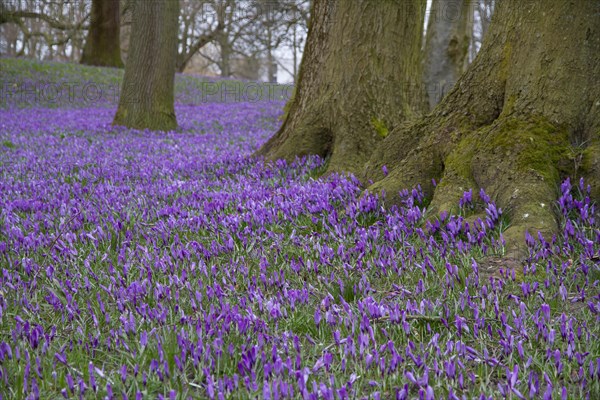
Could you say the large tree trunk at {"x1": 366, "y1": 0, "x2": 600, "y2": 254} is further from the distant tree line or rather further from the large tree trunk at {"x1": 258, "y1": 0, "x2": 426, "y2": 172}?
the distant tree line

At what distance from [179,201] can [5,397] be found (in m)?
3.51

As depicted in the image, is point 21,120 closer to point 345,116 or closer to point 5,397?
point 345,116

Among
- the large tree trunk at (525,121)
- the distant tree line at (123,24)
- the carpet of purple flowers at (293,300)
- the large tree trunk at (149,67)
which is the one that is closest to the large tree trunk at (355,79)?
the carpet of purple flowers at (293,300)

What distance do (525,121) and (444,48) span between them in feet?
36.2

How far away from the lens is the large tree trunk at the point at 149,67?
13625mm

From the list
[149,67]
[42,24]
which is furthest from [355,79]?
[42,24]

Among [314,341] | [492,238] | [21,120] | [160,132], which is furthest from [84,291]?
[21,120]

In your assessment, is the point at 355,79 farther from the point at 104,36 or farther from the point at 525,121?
the point at 104,36

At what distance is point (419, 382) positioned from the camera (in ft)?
6.86

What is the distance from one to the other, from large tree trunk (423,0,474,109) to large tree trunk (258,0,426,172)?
7.51 metres

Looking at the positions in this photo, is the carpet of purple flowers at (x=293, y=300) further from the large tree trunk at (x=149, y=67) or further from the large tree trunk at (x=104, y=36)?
the large tree trunk at (x=104, y=36)

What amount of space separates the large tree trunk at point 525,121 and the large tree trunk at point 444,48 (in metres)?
9.98

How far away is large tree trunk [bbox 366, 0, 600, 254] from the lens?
3918 millimetres

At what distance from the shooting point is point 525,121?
418 centimetres
